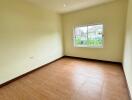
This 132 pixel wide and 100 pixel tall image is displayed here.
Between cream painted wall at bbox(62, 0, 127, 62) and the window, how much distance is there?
0.20 metres

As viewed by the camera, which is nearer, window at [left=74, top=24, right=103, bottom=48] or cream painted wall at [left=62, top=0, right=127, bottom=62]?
cream painted wall at [left=62, top=0, right=127, bottom=62]

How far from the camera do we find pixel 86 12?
3.91m

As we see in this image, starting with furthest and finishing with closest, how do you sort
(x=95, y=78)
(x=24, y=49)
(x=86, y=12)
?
(x=86, y=12)
(x=24, y=49)
(x=95, y=78)

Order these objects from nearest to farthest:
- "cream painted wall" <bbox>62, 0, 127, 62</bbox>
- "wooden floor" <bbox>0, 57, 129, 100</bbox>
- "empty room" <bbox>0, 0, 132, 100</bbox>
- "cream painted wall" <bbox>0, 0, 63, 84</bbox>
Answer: "wooden floor" <bbox>0, 57, 129, 100</bbox>
"empty room" <bbox>0, 0, 132, 100</bbox>
"cream painted wall" <bbox>0, 0, 63, 84</bbox>
"cream painted wall" <bbox>62, 0, 127, 62</bbox>

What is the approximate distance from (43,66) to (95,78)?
7.11ft

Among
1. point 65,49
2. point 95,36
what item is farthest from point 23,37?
point 95,36

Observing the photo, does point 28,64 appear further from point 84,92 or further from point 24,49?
point 84,92

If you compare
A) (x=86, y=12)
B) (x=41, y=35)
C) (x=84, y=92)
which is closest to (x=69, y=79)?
(x=84, y=92)

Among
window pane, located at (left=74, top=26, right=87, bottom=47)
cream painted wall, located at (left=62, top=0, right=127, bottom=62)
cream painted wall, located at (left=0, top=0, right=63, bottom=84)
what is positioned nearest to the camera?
cream painted wall, located at (left=0, top=0, right=63, bottom=84)

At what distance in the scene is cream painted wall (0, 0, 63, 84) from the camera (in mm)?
2389

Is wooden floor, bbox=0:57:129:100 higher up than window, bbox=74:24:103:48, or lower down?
lower down

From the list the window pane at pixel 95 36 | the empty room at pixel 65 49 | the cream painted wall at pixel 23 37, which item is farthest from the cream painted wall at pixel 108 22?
the cream painted wall at pixel 23 37

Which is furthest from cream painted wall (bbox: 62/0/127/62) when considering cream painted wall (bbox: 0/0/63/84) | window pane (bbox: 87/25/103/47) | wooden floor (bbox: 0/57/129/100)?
cream painted wall (bbox: 0/0/63/84)

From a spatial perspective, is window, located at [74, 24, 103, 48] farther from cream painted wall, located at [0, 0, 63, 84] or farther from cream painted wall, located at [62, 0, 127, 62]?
cream painted wall, located at [0, 0, 63, 84]
